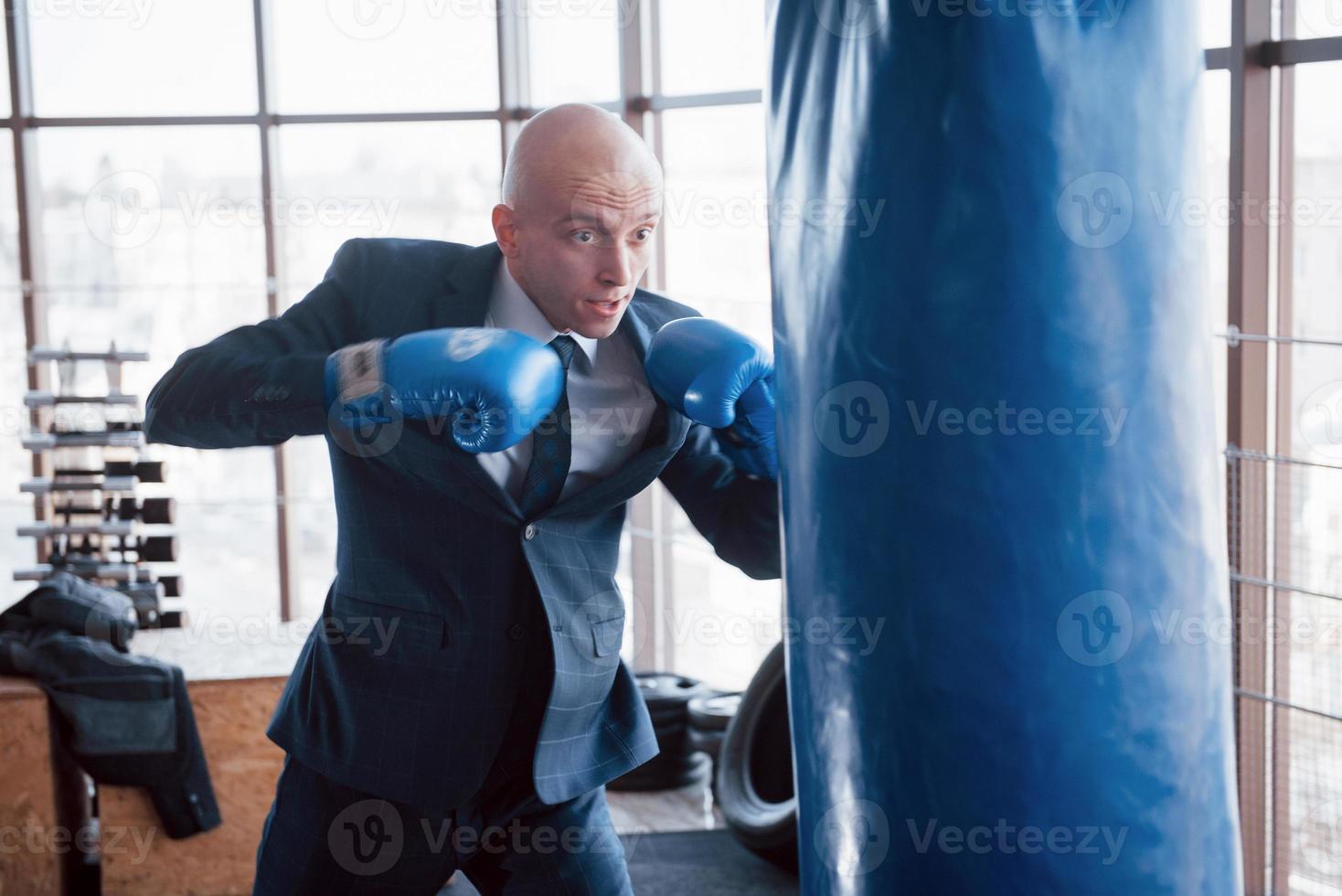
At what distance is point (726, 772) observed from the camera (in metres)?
4.21

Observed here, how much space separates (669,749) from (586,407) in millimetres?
3021

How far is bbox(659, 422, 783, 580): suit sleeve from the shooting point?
→ 206 centimetres

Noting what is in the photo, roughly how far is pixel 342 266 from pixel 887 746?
3.97 ft

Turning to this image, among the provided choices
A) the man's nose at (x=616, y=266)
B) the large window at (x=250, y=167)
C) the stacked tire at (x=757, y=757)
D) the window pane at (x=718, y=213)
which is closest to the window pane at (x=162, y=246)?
the large window at (x=250, y=167)

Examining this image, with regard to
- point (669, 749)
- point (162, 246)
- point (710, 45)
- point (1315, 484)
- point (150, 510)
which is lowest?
point (669, 749)

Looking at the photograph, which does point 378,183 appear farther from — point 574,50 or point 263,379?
point 263,379

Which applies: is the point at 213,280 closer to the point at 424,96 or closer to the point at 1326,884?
the point at 424,96

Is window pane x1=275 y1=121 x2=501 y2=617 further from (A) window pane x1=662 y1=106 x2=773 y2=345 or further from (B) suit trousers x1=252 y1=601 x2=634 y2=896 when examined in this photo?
(B) suit trousers x1=252 y1=601 x2=634 y2=896

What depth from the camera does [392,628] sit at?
1.93m

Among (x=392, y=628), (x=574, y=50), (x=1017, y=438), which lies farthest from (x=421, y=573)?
(x=574, y=50)

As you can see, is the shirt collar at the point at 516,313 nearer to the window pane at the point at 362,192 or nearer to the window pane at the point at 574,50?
the window pane at the point at 574,50

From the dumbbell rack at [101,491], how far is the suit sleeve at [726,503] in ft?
9.00

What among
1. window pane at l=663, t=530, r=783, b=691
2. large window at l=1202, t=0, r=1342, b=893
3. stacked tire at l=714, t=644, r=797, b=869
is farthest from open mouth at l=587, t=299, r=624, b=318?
window pane at l=663, t=530, r=783, b=691

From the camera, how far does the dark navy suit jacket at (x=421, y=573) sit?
1.89m
